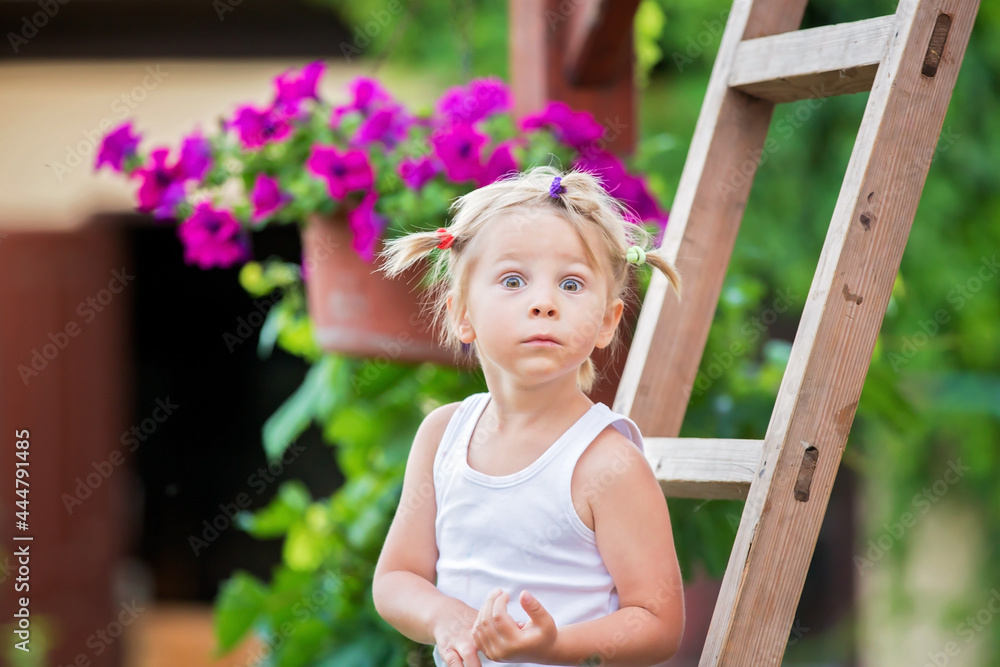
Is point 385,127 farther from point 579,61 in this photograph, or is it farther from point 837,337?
point 837,337

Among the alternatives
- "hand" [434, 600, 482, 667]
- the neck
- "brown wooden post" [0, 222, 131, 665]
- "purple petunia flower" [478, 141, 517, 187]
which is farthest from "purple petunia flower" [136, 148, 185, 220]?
"brown wooden post" [0, 222, 131, 665]

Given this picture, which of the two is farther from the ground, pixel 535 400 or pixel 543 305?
pixel 543 305

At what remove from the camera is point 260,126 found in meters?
1.69

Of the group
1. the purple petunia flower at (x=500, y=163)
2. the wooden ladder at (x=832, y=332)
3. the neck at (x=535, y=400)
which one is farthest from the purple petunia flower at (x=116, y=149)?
the wooden ladder at (x=832, y=332)

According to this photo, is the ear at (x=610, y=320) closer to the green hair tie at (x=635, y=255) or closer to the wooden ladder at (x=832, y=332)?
the green hair tie at (x=635, y=255)

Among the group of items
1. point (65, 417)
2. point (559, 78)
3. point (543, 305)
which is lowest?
point (65, 417)

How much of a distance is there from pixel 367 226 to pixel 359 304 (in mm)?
131

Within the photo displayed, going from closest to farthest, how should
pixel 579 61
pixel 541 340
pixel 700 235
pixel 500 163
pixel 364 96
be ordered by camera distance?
pixel 541 340 < pixel 700 235 < pixel 500 163 < pixel 364 96 < pixel 579 61

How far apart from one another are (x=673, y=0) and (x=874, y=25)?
7.21ft

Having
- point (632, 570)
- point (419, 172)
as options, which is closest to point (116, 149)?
point (419, 172)

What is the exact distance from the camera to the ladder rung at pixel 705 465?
1.05 m

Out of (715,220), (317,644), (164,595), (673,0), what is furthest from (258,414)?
(715,220)

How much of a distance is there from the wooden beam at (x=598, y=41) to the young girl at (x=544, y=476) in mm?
827

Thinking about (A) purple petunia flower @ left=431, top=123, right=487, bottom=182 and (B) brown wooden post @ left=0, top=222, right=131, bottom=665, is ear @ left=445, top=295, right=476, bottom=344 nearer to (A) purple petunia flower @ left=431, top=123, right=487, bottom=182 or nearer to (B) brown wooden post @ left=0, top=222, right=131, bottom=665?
(A) purple petunia flower @ left=431, top=123, right=487, bottom=182
